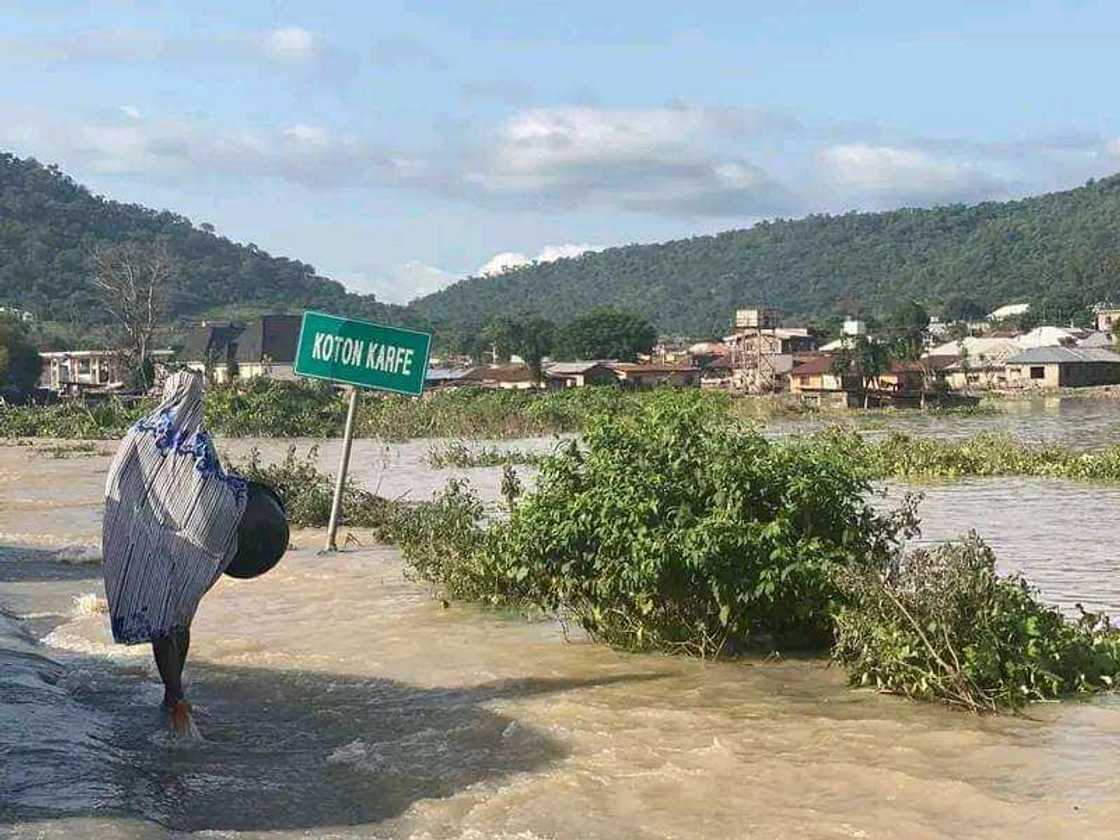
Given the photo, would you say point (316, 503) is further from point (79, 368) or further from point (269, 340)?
point (79, 368)

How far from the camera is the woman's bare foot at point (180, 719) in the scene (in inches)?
232

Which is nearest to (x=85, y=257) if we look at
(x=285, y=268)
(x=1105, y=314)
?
(x=285, y=268)

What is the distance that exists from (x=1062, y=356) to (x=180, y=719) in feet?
295

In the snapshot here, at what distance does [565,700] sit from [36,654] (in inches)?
129

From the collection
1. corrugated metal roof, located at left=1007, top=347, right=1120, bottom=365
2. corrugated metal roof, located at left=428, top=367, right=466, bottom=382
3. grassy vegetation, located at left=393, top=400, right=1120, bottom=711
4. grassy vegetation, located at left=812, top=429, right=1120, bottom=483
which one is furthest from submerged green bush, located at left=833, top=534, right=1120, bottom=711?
corrugated metal roof, located at left=1007, top=347, right=1120, bottom=365

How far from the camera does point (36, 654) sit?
25.0 ft

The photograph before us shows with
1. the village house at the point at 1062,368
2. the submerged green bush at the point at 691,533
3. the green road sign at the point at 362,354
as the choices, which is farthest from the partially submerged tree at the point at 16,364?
the submerged green bush at the point at 691,533

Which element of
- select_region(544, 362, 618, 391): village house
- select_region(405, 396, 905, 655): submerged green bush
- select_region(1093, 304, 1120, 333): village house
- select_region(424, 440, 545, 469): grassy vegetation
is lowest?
select_region(424, 440, 545, 469): grassy vegetation

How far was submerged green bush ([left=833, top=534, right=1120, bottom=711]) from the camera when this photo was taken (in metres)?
6.47

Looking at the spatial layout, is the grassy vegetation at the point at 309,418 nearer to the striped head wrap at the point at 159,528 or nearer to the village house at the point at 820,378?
the striped head wrap at the point at 159,528

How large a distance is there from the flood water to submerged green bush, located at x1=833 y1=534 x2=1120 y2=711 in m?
0.16

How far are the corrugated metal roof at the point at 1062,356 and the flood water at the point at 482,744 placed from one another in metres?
86.1

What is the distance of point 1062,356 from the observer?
87.9m

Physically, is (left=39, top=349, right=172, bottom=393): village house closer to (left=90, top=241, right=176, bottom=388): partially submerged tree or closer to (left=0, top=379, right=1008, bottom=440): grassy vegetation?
(left=90, top=241, right=176, bottom=388): partially submerged tree
